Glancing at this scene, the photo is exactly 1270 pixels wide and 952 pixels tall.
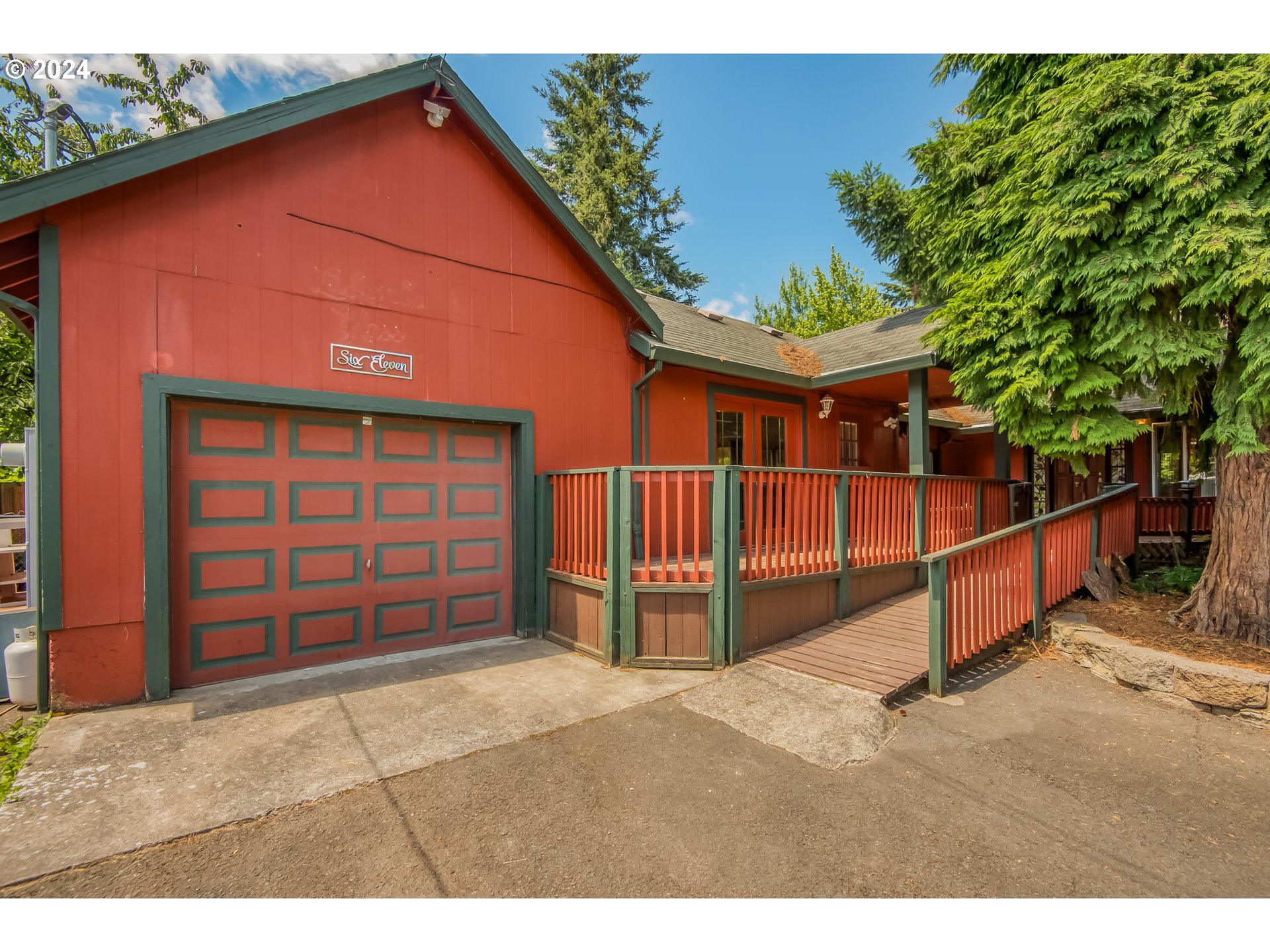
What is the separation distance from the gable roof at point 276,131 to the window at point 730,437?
84.9 inches

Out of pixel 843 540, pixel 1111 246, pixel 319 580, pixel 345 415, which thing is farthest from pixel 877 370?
pixel 319 580

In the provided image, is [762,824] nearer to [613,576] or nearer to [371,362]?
[613,576]

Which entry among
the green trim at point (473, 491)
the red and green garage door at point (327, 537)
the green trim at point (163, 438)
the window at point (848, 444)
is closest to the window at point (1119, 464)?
the window at point (848, 444)

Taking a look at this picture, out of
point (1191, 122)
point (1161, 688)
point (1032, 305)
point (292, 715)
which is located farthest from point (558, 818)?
point (1191, 122)

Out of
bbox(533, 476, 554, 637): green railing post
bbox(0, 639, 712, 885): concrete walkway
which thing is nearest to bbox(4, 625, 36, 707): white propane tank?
bbox(0, 639, 712, 885): concrete walkway

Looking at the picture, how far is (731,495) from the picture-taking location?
472cm

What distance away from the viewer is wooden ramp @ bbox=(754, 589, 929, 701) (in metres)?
4.31

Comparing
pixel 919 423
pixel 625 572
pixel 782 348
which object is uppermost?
pixel 782 348

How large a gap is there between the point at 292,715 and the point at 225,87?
1043 centimetres

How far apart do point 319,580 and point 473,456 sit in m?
1.82

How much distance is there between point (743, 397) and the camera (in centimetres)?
841
